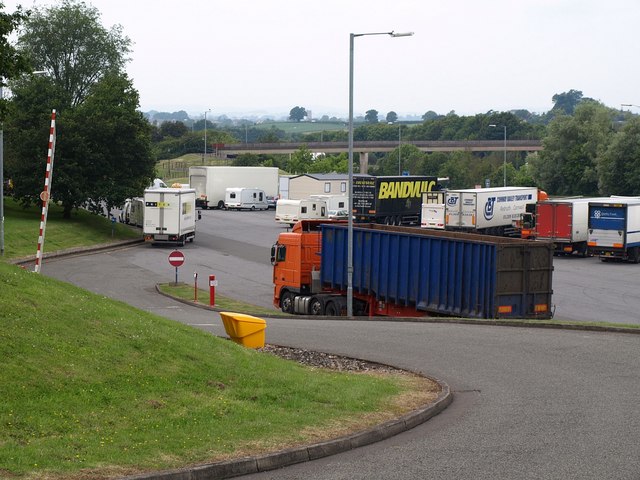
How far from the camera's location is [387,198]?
2881 inches

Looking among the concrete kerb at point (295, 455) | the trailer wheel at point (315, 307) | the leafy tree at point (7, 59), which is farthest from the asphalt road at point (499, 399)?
the leafy tree at point (7, 59)

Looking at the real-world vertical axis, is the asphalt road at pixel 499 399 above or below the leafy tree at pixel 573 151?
below

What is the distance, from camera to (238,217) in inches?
3307

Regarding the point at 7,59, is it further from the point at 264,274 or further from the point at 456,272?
the point at 264,274

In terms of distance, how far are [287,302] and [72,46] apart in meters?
47.9

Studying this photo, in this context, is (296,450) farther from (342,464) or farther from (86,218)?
(86,218)

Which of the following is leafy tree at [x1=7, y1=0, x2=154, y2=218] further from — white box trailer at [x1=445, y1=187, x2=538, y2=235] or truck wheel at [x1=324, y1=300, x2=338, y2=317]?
truck wheel at [x1=324, y1=300, x2=338, y2=317]

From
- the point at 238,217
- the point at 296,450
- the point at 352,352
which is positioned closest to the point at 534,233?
the point at 238,217

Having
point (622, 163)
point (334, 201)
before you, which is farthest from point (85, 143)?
point (622, 163)

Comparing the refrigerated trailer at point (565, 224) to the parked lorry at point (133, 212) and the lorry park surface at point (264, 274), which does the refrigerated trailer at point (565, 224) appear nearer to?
the lorry park surface at point (264, 274)

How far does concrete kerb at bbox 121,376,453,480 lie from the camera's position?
35.8ft

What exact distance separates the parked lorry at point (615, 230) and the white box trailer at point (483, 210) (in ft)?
38.8

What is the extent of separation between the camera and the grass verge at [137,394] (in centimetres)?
1116

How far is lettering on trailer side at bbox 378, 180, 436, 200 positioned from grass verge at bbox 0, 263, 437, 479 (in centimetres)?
5537
